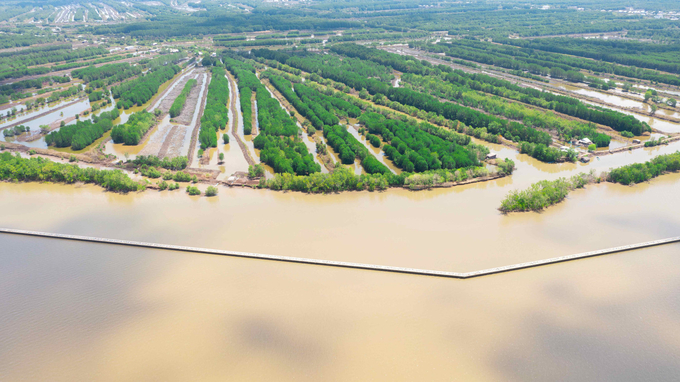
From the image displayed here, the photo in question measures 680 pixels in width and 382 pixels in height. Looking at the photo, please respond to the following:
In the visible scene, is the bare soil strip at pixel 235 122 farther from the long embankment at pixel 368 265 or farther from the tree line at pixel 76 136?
the tree line at pixel 76 136

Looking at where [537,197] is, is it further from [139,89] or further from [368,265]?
[139,89]

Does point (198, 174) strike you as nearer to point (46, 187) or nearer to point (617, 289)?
point (46, 187)

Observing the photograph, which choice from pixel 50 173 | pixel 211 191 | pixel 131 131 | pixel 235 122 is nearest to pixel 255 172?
pixel 211 191

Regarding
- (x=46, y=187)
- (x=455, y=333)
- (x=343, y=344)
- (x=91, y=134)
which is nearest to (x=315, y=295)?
(x=343, y=344)

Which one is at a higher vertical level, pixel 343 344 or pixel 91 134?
pixel 91 134

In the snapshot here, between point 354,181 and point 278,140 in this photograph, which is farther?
point 278,140

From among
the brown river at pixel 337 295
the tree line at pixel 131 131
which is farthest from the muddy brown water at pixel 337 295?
the tree line at pixel 131 131

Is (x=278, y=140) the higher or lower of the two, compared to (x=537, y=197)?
higher
